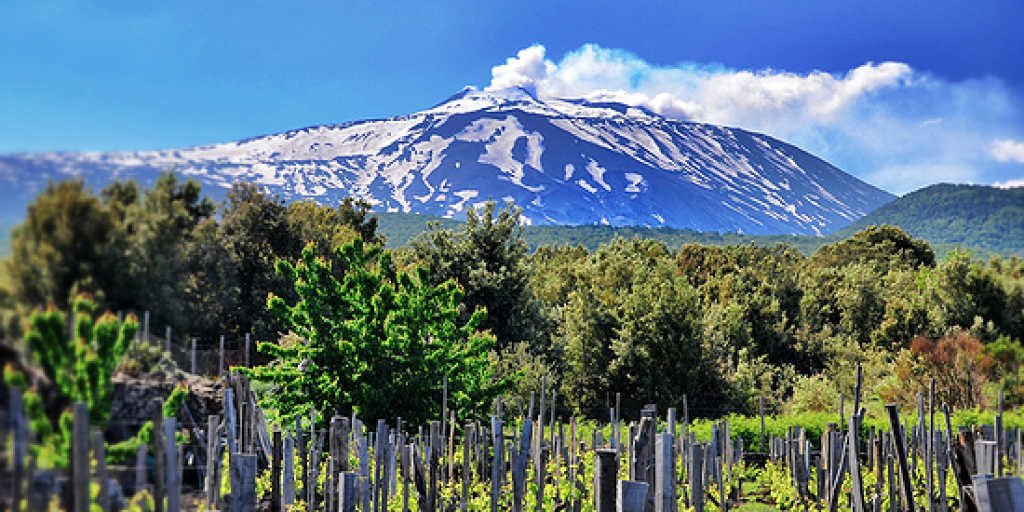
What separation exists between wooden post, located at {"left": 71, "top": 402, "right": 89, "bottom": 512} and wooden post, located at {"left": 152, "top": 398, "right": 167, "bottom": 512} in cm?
27

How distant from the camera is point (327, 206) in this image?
35.9 m

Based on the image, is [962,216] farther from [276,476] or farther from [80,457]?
[80,457]

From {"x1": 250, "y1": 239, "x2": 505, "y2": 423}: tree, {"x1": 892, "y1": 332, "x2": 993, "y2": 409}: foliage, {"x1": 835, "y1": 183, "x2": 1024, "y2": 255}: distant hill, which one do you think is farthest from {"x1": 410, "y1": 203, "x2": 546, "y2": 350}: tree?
{"x1": 835, "y1": 183, "x2": 1024, "y2": 255}: distant hill

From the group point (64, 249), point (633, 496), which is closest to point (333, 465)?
point (633, 496)

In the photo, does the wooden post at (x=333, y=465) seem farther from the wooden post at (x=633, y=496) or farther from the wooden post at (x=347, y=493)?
the wooden post at (x=633, y=496)

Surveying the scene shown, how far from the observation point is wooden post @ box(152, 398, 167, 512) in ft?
7.49

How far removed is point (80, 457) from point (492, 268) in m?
22.3

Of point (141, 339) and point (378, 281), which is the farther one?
point (378, 281)

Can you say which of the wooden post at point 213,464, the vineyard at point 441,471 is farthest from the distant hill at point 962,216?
the wooden post at point 213,464

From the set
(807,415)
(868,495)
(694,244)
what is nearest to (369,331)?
(868,495)

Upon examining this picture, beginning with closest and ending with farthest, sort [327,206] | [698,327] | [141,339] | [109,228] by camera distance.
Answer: [109,228], [141,339], [698,327], [327,206]

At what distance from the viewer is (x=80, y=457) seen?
1960mm

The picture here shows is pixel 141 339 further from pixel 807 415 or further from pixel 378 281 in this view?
pixel 807 415

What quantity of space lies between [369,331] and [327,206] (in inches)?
989
